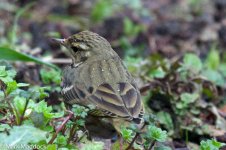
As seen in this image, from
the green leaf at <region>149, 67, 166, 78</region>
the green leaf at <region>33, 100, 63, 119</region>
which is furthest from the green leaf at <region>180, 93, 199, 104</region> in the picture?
the green leaf at <region>33, 100, 63, 119</region>

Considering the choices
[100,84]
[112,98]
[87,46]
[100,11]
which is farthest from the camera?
[100,11]

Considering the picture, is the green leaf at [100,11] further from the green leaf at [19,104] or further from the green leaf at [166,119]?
the green leaf at [19,104]

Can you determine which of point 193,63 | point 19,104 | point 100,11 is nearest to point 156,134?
point 19,104

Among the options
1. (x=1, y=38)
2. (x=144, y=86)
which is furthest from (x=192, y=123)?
(x=1, y=38)

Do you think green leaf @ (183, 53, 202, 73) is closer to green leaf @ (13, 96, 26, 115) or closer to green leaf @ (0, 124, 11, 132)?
green leaf @ (13, 96, 26, 115)

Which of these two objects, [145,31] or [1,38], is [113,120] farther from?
[145,31]

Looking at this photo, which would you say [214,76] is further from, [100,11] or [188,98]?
[100,11]

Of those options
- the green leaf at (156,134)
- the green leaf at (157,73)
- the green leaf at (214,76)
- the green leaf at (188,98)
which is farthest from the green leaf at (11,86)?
the green leaf at (214,76)

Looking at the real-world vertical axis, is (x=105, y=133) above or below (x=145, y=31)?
below
